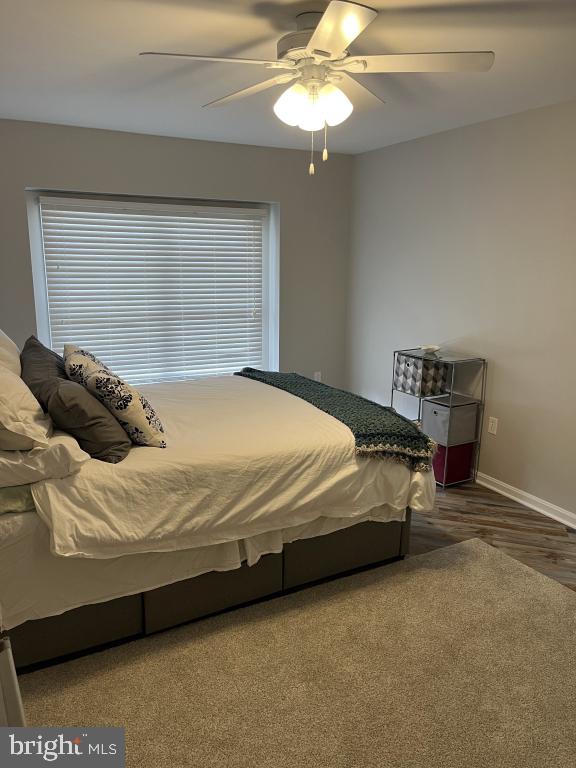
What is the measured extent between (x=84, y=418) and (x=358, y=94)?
7.37 feet

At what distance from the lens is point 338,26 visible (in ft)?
5.59

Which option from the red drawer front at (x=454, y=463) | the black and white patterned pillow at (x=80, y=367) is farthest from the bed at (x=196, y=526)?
the red drawer front at (x=454, y=463)

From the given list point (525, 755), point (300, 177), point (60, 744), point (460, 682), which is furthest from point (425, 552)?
point (300, 177)

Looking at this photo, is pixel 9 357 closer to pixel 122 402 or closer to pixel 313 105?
pixel 122 402

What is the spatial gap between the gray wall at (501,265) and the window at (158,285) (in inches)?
47.1

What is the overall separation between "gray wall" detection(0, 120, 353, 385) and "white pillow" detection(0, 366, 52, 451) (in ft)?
6.95

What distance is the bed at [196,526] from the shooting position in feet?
6.23

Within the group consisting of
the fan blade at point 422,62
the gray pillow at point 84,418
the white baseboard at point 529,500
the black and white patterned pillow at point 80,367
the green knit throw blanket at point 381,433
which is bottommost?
the white baseboard at point 529,500

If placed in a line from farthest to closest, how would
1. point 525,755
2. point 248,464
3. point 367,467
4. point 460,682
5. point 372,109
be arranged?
point 372,109 → point 367,467 → point 248,464 → point 460,682 → point 525,755

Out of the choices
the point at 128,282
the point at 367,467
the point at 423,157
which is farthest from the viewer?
the point at 128,282

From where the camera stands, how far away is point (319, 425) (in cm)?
258

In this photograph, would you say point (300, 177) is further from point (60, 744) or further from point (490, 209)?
point (60, 744)

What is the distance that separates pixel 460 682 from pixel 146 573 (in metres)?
1.27

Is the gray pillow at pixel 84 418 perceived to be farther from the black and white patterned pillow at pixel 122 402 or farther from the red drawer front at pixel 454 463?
the red drawer front at pixel 454 463
